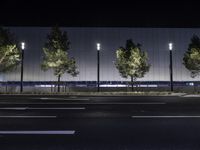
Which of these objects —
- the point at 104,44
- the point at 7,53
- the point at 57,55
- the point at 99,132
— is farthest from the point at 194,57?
the point at 99,132

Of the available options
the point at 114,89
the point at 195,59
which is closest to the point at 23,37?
the point at 114,89

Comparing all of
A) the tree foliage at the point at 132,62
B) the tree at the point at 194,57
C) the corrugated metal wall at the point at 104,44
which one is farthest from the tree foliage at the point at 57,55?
the tree at the point at 194,57

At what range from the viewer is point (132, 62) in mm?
31500

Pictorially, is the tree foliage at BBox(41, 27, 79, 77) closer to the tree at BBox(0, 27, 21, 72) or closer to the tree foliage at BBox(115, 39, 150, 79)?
the tree at BBox(0, 27, 21, 72)

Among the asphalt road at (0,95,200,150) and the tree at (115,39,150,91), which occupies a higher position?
the tree at (115,39,150,91)

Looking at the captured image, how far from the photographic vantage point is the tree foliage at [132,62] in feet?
103

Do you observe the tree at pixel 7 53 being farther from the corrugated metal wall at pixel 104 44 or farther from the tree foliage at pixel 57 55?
the corrugated metal wall at pixel 104 44

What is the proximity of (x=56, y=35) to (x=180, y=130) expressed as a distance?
24.9 m

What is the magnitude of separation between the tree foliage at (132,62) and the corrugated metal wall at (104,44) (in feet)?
17.8

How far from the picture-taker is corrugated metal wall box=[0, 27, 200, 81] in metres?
37.8

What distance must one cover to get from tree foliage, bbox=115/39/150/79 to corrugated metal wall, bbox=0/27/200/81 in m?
5.42

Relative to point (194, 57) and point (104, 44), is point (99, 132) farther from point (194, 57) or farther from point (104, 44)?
point (104, 44)

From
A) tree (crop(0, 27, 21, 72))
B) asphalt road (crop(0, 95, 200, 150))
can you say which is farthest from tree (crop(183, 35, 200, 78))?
asphalt road (crop(0, 95, 200, 150))

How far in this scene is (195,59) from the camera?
32312 millimetres
